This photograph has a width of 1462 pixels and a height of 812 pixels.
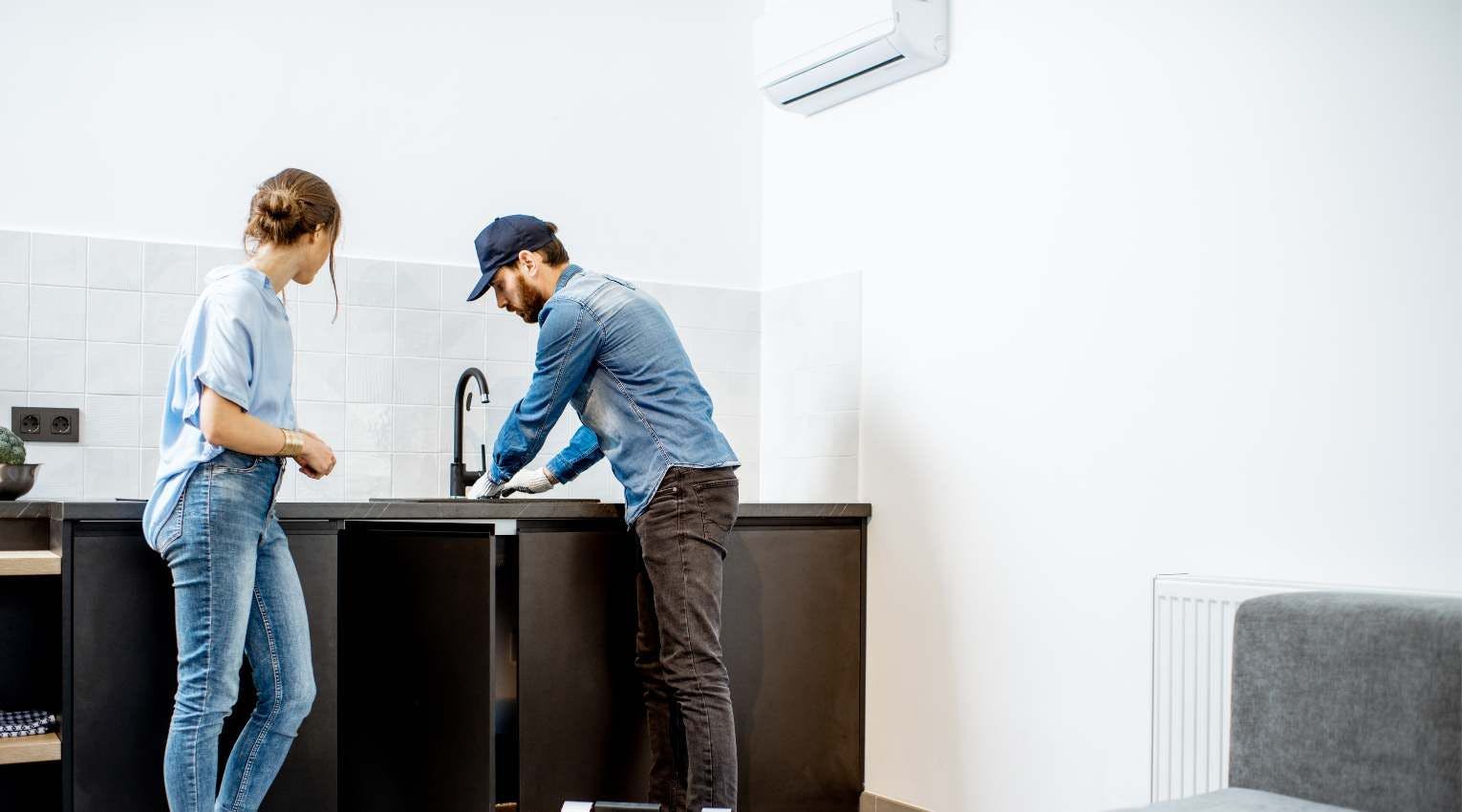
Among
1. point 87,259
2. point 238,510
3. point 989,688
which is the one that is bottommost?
point 989,688

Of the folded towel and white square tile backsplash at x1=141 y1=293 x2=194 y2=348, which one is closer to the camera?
the folded towel

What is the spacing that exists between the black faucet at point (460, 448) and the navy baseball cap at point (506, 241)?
1.91ft

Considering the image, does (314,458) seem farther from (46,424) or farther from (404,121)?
(404,121)

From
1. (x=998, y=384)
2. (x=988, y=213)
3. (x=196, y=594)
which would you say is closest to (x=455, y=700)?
(x=196, y=594)

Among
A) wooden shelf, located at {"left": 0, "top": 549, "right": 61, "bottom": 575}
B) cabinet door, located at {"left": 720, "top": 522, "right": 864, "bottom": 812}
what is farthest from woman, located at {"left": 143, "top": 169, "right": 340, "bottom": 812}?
cabinet door, located at {"left": 720, "top": 522, "right": 864, "bottom": 812}

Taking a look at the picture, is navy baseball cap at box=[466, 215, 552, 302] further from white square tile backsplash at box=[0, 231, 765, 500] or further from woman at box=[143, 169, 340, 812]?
white square tile backsplash at box=[0, 231, 765, 500]

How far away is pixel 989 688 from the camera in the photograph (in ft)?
10.1

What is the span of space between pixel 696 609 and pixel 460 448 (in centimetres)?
104

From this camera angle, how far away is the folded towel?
258 cm

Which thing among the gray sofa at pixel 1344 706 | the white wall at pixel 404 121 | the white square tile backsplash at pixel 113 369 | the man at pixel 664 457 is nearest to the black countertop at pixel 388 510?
the man at pixel 664 457

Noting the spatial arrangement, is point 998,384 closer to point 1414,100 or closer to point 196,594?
point 1414,100

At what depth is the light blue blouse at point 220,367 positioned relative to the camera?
7.25ft

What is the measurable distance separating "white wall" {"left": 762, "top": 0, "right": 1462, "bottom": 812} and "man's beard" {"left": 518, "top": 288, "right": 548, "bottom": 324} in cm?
103

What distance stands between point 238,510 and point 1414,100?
86.7 inches
